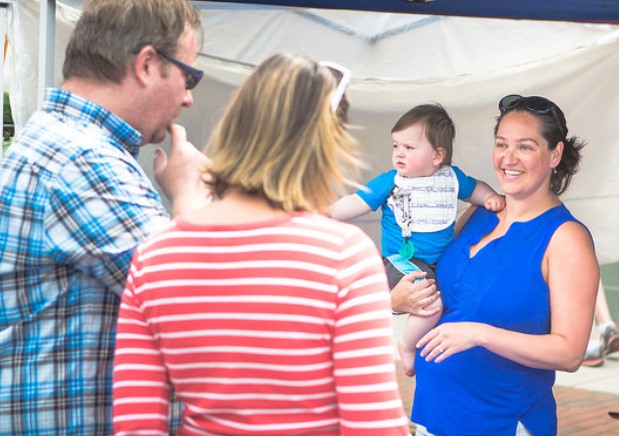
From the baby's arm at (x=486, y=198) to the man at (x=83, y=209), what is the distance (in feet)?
4.25

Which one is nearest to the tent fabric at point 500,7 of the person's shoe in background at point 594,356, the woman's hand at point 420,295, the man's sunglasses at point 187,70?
the woman's hand at point 420,295

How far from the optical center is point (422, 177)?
2.91m

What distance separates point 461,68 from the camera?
12.8 feet

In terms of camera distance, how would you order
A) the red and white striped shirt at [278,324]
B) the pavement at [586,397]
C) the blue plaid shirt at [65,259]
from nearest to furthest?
1. the red and white striped shirt at [278,324]
2. the blue plaid shirt at [65,259]
3. the pavement at [586,397]

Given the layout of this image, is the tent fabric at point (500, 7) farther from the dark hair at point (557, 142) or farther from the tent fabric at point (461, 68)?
the dark hair at point (557, 142)

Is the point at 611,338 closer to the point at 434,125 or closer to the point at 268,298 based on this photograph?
the point at 434,125

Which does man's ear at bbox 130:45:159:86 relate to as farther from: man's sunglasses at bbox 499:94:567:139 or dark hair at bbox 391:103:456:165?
dark hair at bbox 391:103:456:165

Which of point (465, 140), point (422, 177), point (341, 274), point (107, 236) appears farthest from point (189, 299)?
point (465, 140)

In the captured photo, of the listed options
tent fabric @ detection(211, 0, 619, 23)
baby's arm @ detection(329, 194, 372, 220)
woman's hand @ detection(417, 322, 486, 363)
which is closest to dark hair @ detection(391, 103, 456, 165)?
baby's arm @ detection(329, 194, 372, 220)

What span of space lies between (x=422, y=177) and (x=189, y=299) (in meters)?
1.82

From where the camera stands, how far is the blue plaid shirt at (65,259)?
4.80 ft

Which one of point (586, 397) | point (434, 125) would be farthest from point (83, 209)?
point (586, 397)

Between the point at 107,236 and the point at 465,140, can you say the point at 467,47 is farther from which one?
the point at 107,236

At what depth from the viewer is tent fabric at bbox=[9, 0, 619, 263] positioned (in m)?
3.64
